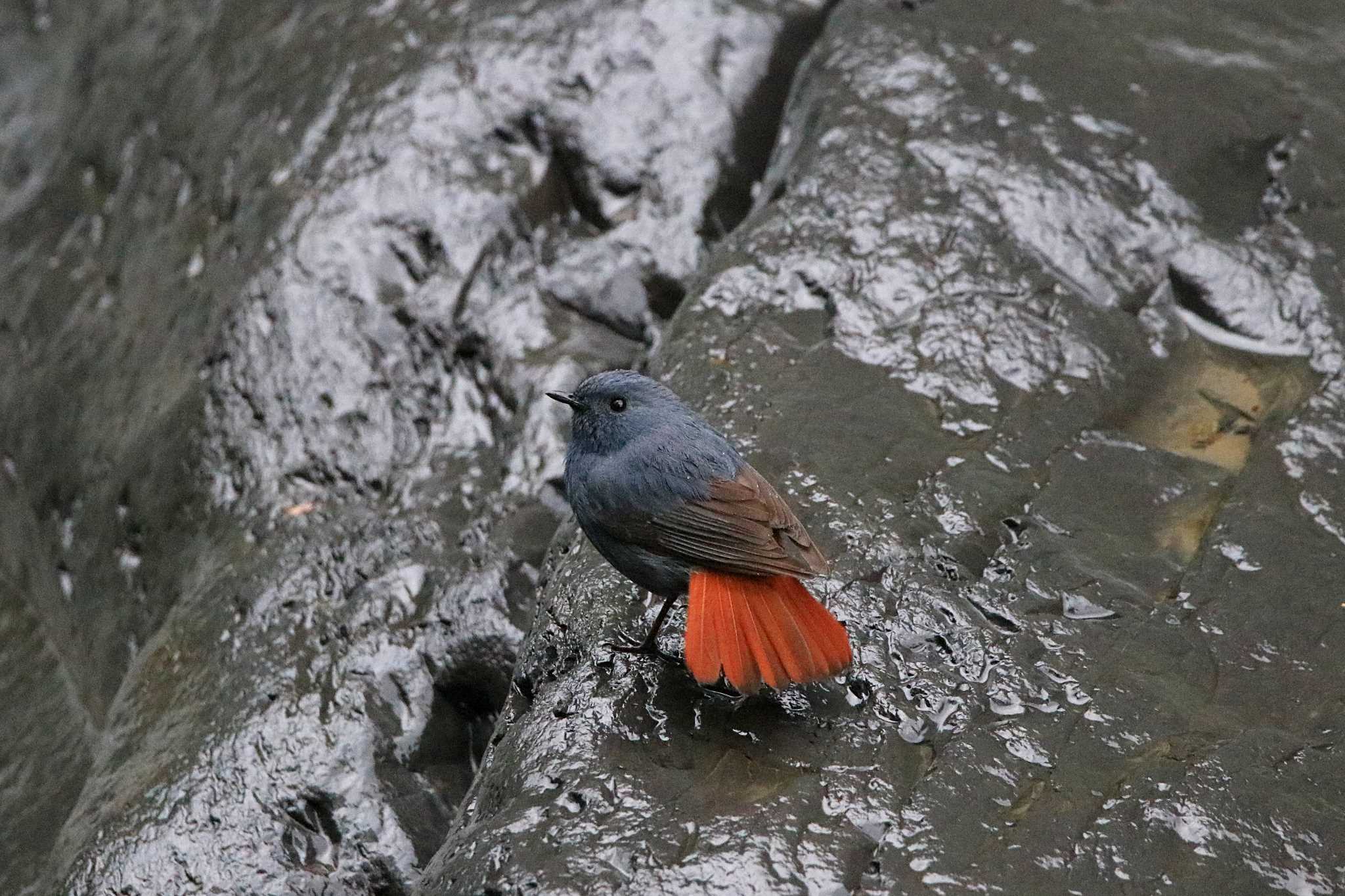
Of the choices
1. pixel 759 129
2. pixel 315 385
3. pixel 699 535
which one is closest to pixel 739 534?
pixel 699 535

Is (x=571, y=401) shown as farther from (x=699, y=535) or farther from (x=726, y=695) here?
(x=726, y=695)

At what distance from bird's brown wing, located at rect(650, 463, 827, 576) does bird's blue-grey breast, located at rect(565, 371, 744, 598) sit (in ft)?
0.12

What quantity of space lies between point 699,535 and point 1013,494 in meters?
1.12

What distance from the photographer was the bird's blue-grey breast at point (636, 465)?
3129mm

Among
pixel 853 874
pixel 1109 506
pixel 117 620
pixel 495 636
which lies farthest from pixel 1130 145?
pixel 117 620

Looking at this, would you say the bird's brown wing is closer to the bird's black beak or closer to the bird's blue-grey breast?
the bird's blue-grey breast

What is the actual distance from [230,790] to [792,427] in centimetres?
197

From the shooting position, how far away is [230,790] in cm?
360

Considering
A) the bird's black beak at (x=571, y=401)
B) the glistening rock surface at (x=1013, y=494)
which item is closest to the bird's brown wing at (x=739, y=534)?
the glistening rock surface at (x=1013, y=494)

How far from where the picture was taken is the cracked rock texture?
9.33 ft

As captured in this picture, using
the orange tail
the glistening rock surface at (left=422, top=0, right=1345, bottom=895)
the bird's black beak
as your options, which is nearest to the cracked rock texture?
the glistening rock surface at (left=422, top=0, right=1345, bottom=895)

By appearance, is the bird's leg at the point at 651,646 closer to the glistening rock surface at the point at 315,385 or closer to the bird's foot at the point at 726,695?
the bird's foot at the point at 726,695

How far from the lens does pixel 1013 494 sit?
3.65 m

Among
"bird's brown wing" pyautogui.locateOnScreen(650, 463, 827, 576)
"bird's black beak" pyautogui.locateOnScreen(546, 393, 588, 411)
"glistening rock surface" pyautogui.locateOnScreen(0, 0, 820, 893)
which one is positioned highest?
"bird's black beak" pyautogui.locateOnScreen(546, 393, 588, 411)
